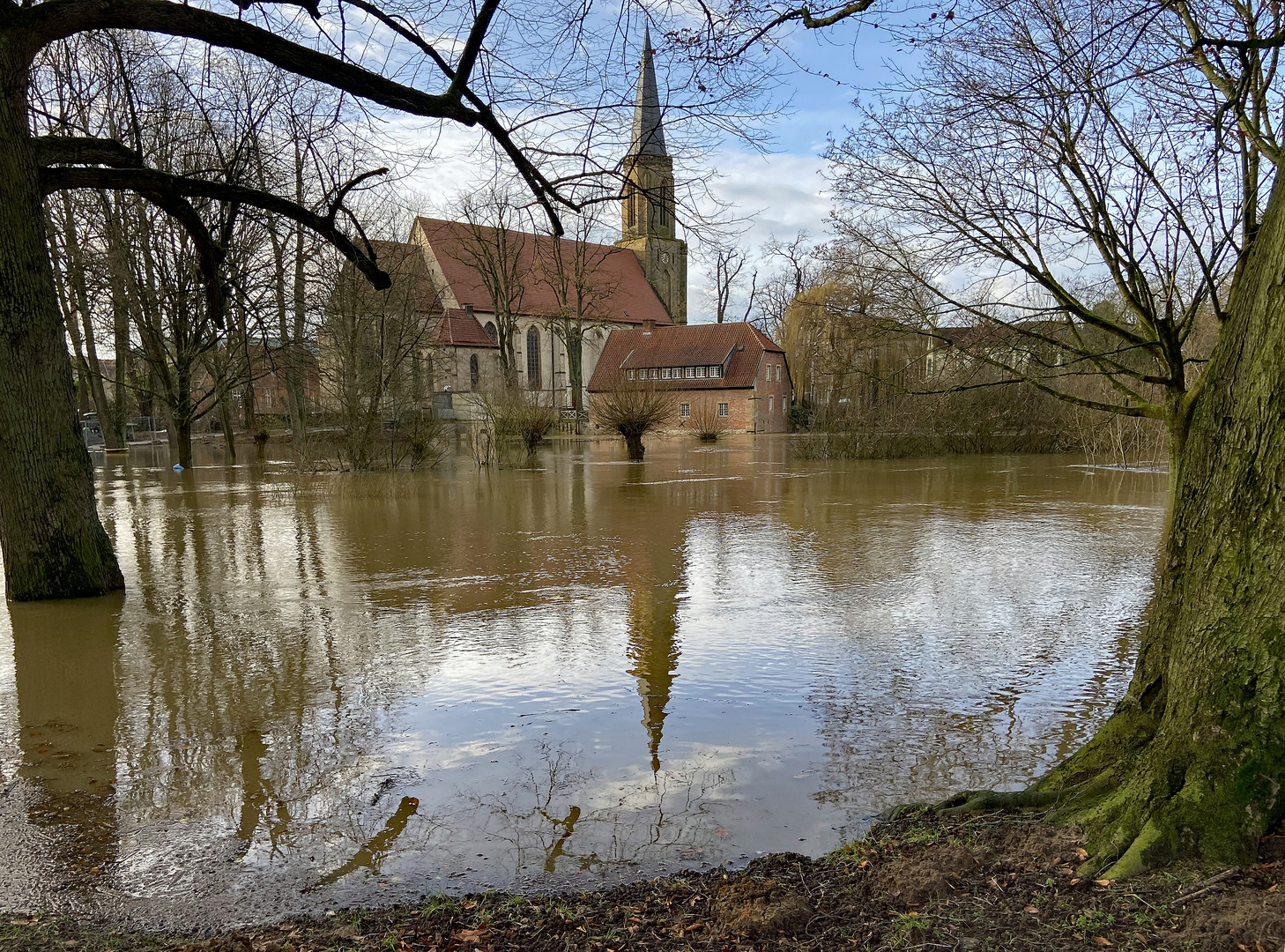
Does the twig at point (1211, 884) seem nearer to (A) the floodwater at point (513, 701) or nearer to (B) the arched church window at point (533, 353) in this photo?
(A) the floodwater at point (513, 701)

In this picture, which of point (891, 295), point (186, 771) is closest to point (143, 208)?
point (891, 295)

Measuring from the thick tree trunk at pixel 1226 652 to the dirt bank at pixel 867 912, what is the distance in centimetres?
14

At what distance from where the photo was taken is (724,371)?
53.0m

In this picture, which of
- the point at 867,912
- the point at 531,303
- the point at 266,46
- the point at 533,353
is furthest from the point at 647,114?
the point at 533,353

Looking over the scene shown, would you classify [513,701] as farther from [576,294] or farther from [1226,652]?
[576,294]

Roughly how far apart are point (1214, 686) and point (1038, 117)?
→ 18.5 feet

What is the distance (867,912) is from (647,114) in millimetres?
6699

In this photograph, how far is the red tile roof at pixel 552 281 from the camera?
53.7m

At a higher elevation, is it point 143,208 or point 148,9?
point 143,208

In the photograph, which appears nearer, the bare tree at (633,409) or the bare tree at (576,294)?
the bare tree at (633,409)

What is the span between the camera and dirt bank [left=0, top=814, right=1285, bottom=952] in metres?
2.49

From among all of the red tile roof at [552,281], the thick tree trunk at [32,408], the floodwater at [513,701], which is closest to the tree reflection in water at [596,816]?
the floodwater at [513,701]

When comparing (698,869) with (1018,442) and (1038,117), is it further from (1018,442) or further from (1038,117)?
(1018,442)

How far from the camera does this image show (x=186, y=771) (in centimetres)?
452
